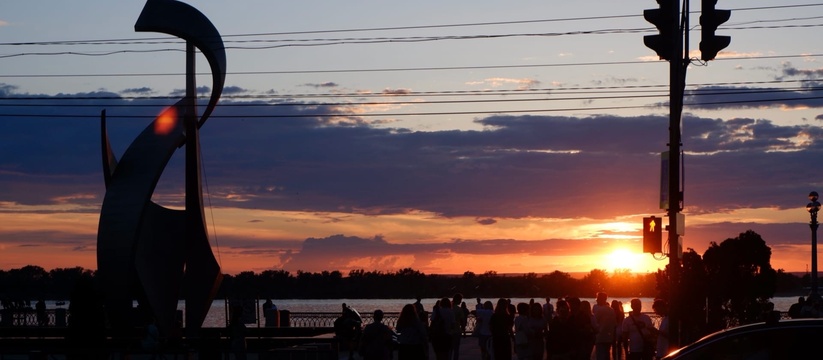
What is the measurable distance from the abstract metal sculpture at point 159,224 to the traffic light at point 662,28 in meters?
25.4

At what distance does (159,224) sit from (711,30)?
98.7 feet

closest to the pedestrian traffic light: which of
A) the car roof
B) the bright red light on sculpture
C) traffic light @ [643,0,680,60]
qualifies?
traffic light @ [643,0,680,60]

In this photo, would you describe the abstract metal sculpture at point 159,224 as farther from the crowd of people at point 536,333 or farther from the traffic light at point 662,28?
the traffic light at point 662,28

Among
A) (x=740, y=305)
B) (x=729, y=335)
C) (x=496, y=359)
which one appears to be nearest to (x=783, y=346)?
(x=729, y=335)

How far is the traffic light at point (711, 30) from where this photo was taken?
16672 mm

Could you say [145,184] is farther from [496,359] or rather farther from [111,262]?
[496,359]

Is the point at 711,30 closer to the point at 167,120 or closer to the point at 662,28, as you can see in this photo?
the point at 662,28

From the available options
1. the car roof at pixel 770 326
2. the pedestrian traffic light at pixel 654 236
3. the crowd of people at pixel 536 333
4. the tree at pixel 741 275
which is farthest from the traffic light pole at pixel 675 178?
the tree at pixel 741 275

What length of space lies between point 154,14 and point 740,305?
137ft

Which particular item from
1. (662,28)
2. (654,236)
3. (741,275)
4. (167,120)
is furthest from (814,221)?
(741,275)

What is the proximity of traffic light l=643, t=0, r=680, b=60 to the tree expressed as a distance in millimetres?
49338

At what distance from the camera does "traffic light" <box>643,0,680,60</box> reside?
17203 millimetres

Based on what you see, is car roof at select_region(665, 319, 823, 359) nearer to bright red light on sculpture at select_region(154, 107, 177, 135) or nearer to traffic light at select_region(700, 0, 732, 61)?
traffic light at select_region(700, 0, 732, 61)

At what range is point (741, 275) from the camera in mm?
68938
